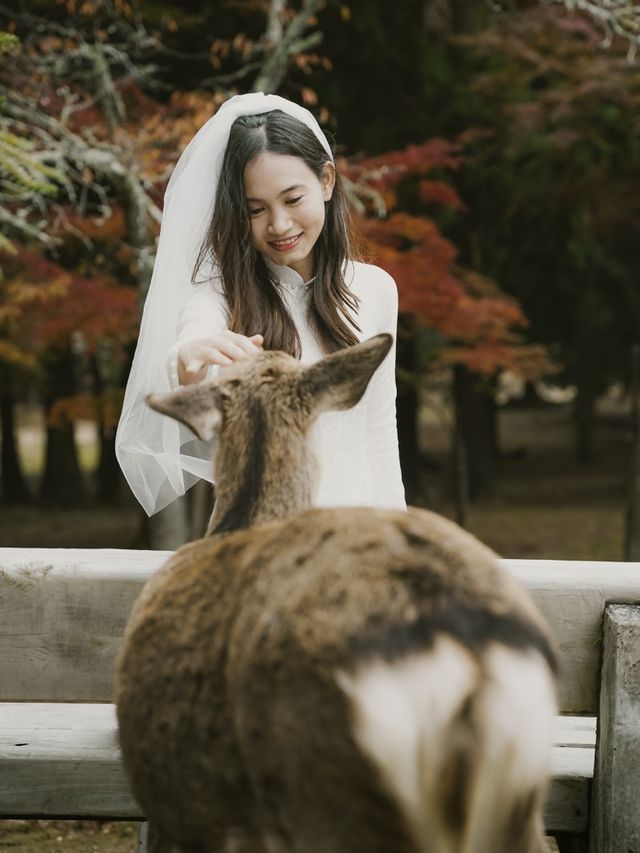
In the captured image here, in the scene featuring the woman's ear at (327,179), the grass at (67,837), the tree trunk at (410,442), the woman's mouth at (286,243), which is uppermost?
the woman's ear at (327,179)

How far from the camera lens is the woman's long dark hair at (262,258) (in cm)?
339

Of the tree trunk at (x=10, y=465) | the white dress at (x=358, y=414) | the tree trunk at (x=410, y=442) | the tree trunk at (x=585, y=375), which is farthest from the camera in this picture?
the tree trunk at (x=10, y=465)

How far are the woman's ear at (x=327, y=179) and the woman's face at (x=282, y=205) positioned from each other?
100 mm

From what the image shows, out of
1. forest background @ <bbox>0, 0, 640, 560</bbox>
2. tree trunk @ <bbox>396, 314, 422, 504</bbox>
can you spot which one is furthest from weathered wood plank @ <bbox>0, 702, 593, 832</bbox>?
tree trunk @ <bbox>396, 314, 422, 504</bbox>

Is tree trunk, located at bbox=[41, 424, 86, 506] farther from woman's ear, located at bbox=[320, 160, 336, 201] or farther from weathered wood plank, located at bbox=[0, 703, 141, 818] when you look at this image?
weathered wood plank, located at bbox=[0, 703, 141, 818]

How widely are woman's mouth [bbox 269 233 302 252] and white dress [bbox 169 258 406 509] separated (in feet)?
0.53

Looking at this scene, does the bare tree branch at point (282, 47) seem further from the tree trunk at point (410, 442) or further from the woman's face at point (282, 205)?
the tree trunk at point (410, 442)

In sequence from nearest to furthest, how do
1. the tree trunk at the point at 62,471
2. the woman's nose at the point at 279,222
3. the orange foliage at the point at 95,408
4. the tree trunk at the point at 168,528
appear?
the woman's nose at the point at 279,222 < the tree trunk at the point at 168,528 < the orange foliage at the point at 95,408 < the tree trunk at the point at 62,471

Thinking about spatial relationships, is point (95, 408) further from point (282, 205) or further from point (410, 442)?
point (282, 205)

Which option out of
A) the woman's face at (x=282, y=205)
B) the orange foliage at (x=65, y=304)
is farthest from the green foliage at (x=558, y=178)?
the woman's face at (x=282, y=205)

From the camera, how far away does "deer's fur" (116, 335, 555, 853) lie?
1.65 metres

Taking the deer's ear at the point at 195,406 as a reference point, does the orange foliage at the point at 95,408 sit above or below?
below

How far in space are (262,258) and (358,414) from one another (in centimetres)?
62

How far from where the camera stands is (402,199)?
39.7ft
